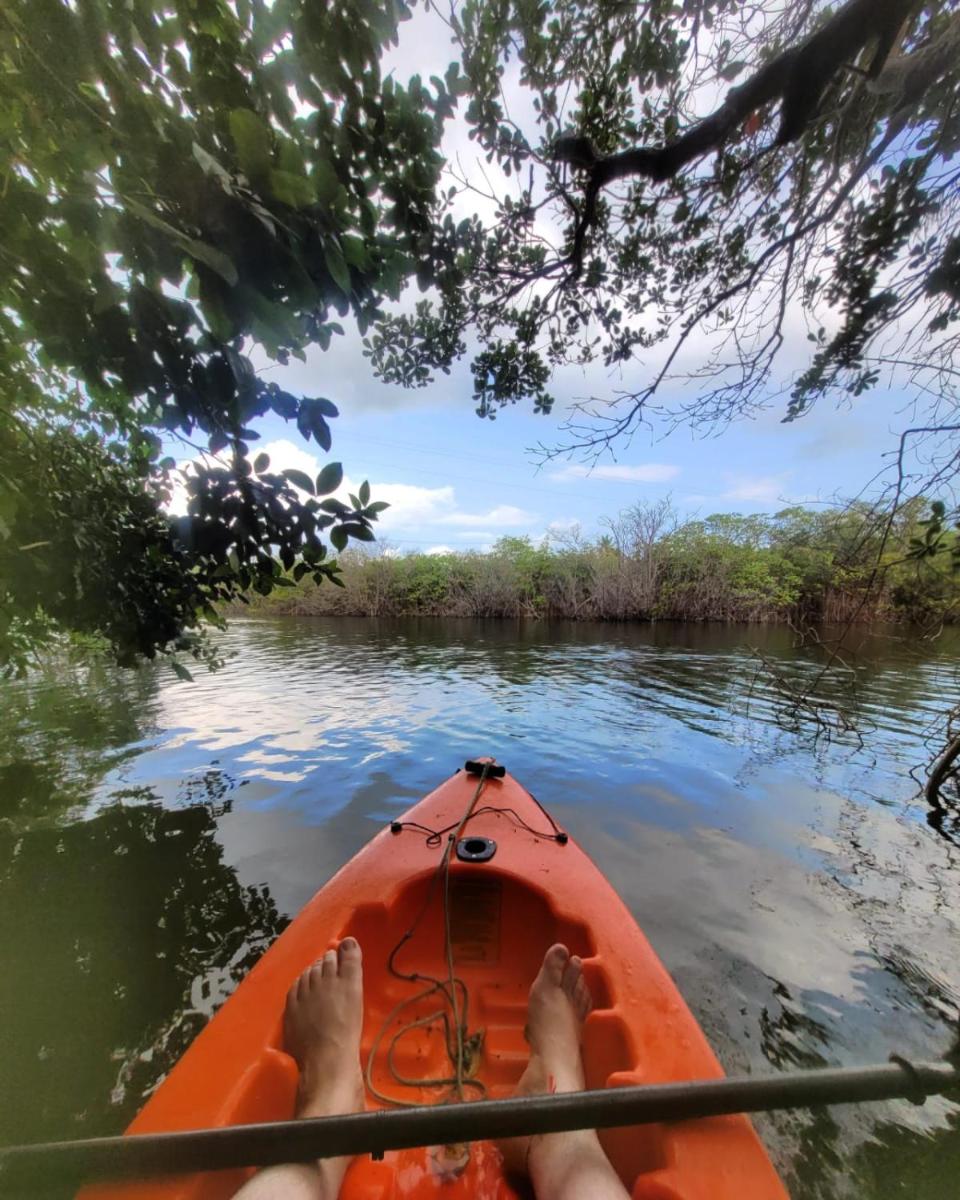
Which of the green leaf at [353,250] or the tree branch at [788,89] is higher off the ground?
the tree branch at [788,89]

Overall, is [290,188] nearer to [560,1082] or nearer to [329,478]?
[329,478]

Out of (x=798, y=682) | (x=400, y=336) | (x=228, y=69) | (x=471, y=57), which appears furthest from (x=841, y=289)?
(x=798, y=682)

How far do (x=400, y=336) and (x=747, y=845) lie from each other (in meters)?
5.01

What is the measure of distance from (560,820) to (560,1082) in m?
2.70

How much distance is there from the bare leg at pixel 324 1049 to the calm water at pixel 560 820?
897 millimetres

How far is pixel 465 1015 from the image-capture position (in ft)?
6.56

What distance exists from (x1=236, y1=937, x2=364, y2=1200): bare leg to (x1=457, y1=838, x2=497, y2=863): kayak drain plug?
0.75 meters

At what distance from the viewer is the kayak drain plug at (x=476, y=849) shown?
257cm

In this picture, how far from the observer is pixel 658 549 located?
794 inches

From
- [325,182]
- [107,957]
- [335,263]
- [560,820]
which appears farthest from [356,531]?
[560,820]

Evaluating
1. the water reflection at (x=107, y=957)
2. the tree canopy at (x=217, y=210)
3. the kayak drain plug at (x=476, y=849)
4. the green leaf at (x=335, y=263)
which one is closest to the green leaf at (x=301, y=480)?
the tree canopy at (x=217, y=210)

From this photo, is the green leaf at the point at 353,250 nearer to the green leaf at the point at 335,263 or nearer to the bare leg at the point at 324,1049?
the green leaf at the point at 335,263

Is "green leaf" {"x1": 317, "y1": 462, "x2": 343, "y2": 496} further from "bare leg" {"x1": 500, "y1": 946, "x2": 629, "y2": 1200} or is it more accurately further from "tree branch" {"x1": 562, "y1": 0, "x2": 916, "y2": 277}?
"tree branch" {"x1": 562, "y1": 0, "x2": 916, "y2": 277}

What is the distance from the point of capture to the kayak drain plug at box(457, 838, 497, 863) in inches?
101
